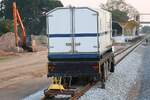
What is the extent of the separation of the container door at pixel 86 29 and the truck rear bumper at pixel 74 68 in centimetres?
64

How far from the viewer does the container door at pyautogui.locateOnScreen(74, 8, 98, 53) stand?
20.0 meters

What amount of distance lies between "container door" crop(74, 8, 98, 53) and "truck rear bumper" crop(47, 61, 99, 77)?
638 millimetres

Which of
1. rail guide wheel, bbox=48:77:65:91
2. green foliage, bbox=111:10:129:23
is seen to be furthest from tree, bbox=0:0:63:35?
rail guide wheel, bbox=48:77:65:91

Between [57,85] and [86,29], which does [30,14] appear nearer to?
[86,29]

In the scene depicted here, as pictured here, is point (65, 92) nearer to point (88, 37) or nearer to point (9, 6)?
point (88, 37)

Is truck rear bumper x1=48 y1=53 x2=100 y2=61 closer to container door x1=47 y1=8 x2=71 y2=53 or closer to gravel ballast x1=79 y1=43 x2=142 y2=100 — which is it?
container door x1=47 y1=8 x2=71 y2=53

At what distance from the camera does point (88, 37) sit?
2009 cm

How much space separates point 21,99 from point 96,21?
173 inches

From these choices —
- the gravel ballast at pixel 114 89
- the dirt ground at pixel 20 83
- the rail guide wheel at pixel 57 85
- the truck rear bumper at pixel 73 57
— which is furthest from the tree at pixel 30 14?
the rail guide wheel at pixel 57 85

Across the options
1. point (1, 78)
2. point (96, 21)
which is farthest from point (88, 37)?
point (1, 78)

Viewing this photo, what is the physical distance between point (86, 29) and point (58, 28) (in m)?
1.10

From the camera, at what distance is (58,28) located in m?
20.1

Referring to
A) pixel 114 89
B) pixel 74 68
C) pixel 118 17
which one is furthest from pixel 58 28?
pixel 118 17

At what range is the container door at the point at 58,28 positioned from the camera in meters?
20.1
